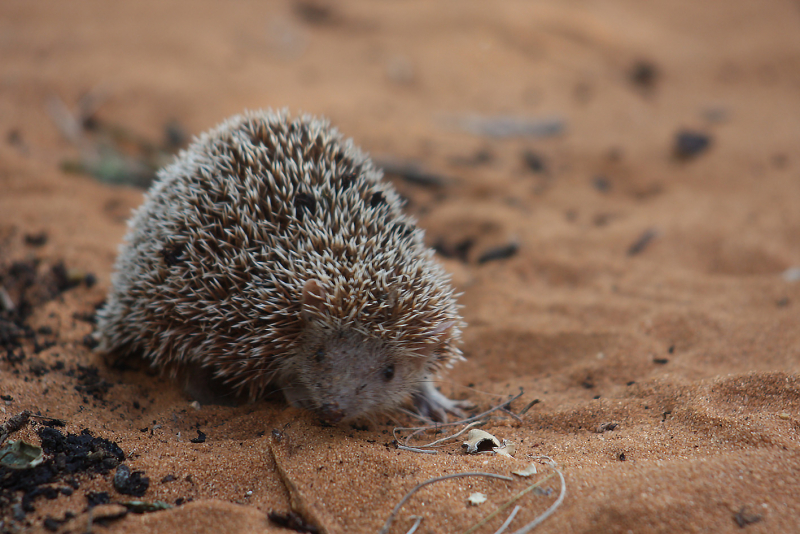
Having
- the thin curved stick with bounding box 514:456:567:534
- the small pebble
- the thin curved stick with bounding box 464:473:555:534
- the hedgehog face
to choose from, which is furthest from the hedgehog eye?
the small pebble

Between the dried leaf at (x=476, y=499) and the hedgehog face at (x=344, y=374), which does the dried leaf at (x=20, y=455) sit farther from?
the dried leaf at (x=476, y=499)

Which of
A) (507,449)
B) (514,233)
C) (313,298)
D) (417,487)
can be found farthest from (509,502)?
(514,233)

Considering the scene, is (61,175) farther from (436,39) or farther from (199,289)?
(436,39)

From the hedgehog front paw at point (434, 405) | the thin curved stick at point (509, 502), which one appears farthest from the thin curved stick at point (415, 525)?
the hedgehog front paw at point (434, 405)

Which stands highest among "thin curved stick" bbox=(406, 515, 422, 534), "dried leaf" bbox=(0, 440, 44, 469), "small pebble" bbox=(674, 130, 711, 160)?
"small pebble" bbox=(674, 130, 711, 160)

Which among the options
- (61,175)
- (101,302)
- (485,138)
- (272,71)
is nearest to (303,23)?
(272,71)

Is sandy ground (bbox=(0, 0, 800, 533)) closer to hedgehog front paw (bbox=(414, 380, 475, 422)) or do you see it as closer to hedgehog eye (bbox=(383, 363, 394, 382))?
hedgehog front paw (bbox=(414, 380, 475, 422))

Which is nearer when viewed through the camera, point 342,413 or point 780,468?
point 780,468
